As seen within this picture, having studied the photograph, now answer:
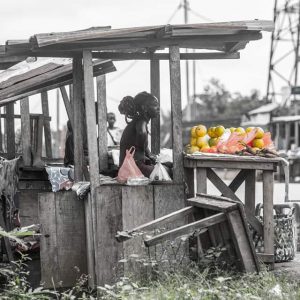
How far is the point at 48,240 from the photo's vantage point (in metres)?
7.52

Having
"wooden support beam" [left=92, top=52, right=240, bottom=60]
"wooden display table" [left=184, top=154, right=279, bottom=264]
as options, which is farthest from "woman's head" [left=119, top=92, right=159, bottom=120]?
Result: "wooden display table" [left=184, top=154, right=279, bottom=264]

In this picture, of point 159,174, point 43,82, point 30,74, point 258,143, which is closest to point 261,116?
point 30,74

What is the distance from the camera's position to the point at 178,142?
697cm

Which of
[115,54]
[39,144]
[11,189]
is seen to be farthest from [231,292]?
[39,144]

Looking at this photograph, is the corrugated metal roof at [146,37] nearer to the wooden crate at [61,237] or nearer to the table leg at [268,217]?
the table leg at [268,217]

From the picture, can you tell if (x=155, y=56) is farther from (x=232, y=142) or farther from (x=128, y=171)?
(x=128, y=171)

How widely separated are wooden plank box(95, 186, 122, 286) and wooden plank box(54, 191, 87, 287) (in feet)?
2.31

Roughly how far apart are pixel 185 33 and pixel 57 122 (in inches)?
1241

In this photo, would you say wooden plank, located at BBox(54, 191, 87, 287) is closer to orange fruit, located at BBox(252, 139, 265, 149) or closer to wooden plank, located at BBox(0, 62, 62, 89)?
orange fruit, located at BBox(252, 139, 265, 149)

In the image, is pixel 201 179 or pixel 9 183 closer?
pixel 201 179

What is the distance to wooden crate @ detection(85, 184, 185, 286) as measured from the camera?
6.91 metres

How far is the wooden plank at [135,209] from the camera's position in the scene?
689 centimetres

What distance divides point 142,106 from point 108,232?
1.63m

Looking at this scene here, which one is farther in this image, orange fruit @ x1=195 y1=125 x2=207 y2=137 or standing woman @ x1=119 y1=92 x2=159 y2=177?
standing woman @ x1=119 y1=92 x2=159 y2=177
